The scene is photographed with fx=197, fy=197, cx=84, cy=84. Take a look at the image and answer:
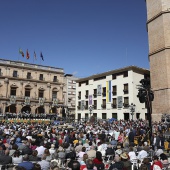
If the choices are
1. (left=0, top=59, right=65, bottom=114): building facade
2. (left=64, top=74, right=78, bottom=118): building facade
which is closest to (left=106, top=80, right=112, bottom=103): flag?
(left=0, top=59, right=65, bottom=114): building facade

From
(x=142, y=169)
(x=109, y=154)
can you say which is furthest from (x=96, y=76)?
(x=142, y=169)

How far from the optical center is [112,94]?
3875 centimetres

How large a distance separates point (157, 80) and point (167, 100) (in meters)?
3.09

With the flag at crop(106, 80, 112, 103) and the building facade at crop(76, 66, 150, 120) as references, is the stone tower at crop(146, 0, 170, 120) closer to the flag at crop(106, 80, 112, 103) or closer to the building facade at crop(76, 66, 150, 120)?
the building facade at crop(76, 66, 150, 120)

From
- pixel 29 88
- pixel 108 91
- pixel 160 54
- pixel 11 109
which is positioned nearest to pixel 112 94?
pixel 108 91

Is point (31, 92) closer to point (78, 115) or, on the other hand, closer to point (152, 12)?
point (78, 115)

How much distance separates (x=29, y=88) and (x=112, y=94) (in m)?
19.1

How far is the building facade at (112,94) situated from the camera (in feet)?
116

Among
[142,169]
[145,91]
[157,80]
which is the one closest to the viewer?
[142,169]

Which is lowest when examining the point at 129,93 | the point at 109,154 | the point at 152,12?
the point at 109,154

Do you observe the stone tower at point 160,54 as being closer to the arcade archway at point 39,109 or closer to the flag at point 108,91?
the flag at point 108,91

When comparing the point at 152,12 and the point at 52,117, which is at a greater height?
the point at 152,12

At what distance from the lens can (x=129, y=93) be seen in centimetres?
3512

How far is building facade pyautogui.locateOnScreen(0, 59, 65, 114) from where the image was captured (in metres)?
41.5
